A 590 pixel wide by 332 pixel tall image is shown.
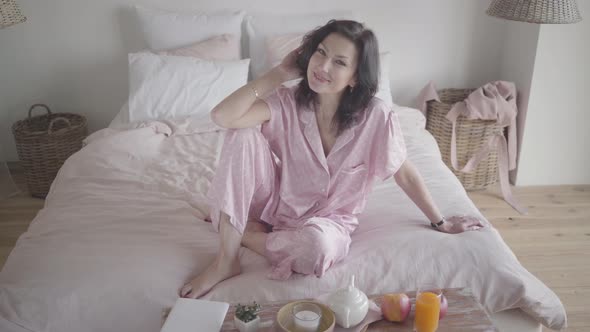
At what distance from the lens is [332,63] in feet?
5.10

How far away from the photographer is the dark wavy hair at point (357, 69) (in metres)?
1.56

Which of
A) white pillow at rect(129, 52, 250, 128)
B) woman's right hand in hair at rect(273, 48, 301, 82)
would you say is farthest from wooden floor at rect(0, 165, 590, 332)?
woman's right hand in hair at rect(273, 48, 301, 82)

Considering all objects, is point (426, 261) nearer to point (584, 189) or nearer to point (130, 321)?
point (130, 321)

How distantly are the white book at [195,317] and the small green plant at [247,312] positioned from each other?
55mm

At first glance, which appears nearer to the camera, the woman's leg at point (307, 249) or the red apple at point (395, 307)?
the red apple at point (395, 307)

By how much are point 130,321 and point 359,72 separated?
977 mm

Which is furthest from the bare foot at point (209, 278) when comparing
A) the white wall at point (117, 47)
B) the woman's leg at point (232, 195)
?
the white wall at point (117, 47)

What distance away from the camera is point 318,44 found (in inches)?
63.2

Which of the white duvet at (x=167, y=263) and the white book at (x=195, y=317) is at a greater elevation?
the white book at (x=195, y=317)

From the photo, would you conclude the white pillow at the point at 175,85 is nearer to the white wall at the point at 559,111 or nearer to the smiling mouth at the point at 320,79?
the smiling mouth at the point at 320,79

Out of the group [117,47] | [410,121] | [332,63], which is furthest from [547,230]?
[117,47]

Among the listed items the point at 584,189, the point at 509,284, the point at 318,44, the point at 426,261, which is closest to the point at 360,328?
the point at 426,261

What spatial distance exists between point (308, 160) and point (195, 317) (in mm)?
656

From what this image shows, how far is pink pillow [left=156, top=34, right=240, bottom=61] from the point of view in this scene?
2830 millimetres
